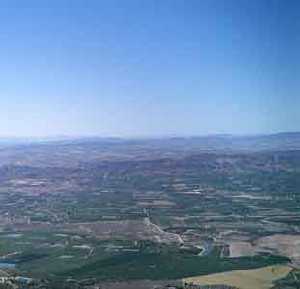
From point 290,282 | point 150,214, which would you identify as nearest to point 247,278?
point 290,282

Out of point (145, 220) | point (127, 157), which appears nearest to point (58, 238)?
point (145, 220)

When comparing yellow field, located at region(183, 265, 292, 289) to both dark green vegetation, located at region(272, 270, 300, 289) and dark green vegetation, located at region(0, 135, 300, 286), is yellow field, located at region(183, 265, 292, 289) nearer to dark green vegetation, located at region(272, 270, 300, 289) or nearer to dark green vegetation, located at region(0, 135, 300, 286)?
dark green vegetation, located at region(272, 270, 300, 289)

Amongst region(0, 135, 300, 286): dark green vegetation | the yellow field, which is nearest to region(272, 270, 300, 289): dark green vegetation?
the yellow field

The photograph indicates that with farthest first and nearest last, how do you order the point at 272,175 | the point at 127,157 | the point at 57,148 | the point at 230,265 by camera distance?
1. the point at 57,148
2. the point at 127,157
3. the point at 272,175
4. the point at 230,265

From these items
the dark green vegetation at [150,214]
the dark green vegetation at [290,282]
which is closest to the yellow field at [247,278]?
the dark green vegetation at [290,282]

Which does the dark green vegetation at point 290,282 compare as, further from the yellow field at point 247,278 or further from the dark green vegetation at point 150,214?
the dark green vegetation at point 150,214

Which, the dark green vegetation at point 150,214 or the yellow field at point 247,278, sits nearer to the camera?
the yellow field at point 247,278

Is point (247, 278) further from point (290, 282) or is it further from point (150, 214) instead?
point (150, 214)

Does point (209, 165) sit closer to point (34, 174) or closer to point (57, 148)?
point (34, 174)
